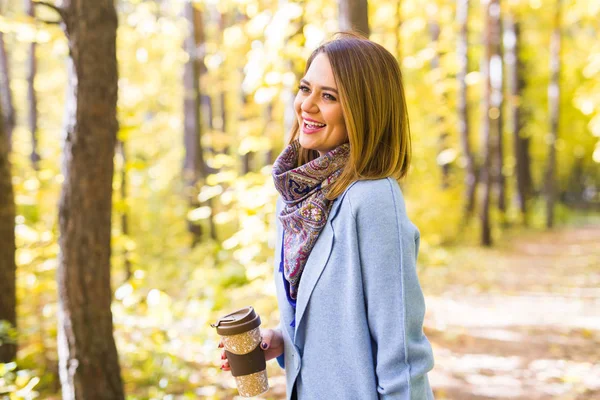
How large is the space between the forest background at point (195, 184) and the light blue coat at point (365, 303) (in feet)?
7.16

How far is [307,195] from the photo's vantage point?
1.76 m

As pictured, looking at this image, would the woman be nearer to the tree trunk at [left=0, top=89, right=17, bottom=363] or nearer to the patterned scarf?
the patterned scarf

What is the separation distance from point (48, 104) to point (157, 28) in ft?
45.1

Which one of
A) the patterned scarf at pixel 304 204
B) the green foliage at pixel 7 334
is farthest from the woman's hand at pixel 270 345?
the green foliage at pixel 7 334

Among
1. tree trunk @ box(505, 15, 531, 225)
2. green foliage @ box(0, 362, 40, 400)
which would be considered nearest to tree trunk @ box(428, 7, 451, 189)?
tree trunk @ box(505, 15, 531, 225)

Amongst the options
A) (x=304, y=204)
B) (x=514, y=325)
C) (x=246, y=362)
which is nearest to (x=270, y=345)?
(x=246, y=362)

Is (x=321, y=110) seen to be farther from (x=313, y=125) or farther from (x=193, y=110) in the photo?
(x=193, y=110)

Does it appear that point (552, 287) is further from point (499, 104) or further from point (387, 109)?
point (387, 109)

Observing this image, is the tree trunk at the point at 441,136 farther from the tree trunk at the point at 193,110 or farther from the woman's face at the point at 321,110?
the woman's face at the point at 321,110

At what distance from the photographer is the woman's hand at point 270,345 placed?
74.7 inches

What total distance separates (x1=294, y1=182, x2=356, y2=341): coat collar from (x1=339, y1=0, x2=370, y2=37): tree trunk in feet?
10.7

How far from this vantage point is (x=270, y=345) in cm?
193

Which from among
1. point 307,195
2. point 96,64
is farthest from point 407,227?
point 96,64

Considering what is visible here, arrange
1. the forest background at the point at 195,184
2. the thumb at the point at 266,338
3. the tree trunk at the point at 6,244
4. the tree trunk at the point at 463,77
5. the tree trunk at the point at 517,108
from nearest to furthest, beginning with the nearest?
the thumb at the point at 266,338, the forest background at the point at 195,184, the tree trunk at the point at 6,244, the tree trunk at the point at 463,77, the tree trunk at the point at 517,108
